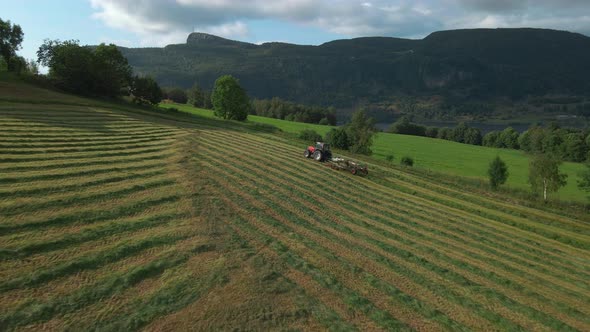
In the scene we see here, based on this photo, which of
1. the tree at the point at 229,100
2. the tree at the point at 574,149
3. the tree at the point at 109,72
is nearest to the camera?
the tree at the point at 109,72

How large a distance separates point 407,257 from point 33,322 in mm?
12088

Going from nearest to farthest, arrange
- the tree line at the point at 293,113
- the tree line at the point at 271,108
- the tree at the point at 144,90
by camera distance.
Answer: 1. the tree at the point at 144,90
2. the tree line at the point at 271,108
3. the tree line at the point at 293,113

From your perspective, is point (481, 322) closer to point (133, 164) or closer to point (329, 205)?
point (329, 205)

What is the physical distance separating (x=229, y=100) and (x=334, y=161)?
48.5 meters

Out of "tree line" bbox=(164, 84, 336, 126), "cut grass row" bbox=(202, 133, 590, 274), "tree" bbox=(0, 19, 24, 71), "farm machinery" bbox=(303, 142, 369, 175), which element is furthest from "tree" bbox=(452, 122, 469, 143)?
"tree" bbox=(0, 19, 24, 71)

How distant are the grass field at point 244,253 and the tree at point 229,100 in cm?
4953

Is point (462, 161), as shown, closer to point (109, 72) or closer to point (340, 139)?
point (340, 139)

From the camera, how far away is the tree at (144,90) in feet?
208

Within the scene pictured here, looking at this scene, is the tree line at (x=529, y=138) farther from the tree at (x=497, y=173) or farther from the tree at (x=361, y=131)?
the tree at (x=361, y=131)

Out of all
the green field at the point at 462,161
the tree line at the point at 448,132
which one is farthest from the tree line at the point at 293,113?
the green field at the point at 462,161

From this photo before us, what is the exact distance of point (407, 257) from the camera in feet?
44.9

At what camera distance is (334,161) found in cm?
2873

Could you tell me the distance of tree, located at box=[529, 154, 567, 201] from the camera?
3638 centimetres

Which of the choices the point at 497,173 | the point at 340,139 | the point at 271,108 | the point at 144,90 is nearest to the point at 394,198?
the point at 497,173
